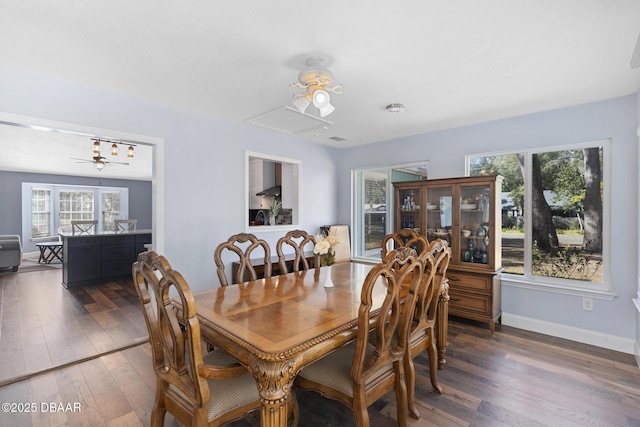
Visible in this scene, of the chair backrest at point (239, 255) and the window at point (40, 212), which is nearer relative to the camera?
the chair backrest at point (239, 255)

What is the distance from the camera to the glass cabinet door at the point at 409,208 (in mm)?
4078

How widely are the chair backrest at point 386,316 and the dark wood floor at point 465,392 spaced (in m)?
0.59

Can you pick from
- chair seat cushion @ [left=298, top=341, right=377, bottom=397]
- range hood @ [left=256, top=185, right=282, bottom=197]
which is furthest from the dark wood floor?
range hood @ [left=256, top=185, right=282, bottom=197]

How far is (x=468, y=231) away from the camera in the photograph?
12.2 ft

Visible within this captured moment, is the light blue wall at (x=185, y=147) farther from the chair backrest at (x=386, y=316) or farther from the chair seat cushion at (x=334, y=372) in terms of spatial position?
the chair backrest at (x=386, y=316)

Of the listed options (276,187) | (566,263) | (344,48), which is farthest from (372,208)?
(344,48)

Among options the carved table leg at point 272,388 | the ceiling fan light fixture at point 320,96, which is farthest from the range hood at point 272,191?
the carved table leg at point 272,388

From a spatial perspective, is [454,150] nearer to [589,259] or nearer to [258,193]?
[589,259]

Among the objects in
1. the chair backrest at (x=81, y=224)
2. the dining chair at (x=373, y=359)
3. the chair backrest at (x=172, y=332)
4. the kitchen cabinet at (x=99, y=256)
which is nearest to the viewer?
the chair backrest at (x=172, y=332)

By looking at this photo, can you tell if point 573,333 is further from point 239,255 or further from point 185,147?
point 185,147

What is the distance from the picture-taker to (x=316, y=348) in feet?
4.63

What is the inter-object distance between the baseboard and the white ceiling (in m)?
2.36

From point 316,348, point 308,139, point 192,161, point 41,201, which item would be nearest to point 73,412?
point 316,348

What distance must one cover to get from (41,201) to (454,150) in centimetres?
1070
